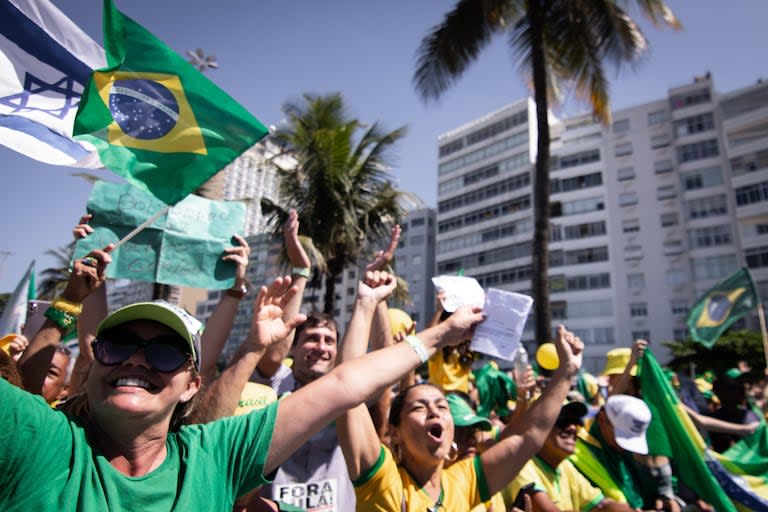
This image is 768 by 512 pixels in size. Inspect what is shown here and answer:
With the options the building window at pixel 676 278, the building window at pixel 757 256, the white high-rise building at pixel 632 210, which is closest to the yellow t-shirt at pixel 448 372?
the white high-rise building at pixel 632 210

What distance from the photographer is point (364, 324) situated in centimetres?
234

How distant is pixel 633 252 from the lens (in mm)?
44969

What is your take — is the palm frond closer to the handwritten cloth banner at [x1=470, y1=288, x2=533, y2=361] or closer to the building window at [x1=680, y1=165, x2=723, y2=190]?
the handwritten cloth banner at [x1=470, y1=288, x2=533, y2=361]

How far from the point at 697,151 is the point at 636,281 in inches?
468

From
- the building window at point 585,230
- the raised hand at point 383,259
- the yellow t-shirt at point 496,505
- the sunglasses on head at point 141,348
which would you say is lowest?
the yellow t-shirt at point 496,505

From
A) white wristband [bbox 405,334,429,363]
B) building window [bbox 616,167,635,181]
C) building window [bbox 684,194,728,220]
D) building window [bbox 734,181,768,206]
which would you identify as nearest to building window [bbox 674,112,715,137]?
building window [bbox 616,167,635,181]

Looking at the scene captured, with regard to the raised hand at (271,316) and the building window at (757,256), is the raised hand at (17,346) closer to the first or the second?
the raised hand at (271,316)

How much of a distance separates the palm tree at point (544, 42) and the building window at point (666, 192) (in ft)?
127

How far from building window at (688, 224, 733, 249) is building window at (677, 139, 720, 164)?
20.4ft

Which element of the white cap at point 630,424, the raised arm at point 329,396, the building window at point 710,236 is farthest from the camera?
the building window at point 710,236

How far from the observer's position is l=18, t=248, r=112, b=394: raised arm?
80.0 inches

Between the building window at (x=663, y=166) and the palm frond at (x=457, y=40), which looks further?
the building window at (x=663, y=166)

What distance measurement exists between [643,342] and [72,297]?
14.1ft

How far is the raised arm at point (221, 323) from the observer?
269cm
